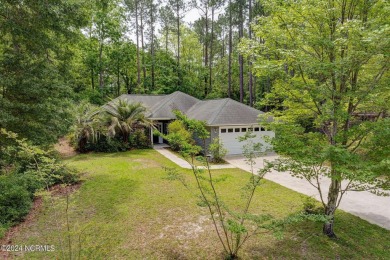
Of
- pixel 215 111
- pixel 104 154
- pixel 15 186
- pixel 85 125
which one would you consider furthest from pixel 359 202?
pixel 85 125

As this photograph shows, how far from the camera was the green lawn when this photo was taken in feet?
17.2

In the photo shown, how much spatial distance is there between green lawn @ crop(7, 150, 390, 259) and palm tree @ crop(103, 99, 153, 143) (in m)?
7.53

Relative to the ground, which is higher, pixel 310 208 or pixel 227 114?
pixel 227 114

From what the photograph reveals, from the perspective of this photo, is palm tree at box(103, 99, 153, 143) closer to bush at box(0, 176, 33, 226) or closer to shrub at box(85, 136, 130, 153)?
shrub at box(85, 136, 130, 153)

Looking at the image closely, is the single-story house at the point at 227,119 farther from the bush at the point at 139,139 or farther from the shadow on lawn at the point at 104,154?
the shadow on lawn at the point at 104,154

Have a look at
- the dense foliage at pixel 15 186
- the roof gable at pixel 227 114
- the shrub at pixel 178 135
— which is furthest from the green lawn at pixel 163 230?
the roof gable at pixel 227 114

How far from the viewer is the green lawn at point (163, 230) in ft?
17.2

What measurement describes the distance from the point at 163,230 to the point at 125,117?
12182 millimetres

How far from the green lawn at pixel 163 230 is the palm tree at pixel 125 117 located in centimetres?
753

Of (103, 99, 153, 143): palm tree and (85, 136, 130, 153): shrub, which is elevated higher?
(103, 99, 153, 143): palm tree

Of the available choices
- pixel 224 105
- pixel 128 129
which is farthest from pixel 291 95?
pixel 128 129

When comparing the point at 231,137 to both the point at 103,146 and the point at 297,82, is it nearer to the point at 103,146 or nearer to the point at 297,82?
the point at 103,146

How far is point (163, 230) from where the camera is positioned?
6227 mm

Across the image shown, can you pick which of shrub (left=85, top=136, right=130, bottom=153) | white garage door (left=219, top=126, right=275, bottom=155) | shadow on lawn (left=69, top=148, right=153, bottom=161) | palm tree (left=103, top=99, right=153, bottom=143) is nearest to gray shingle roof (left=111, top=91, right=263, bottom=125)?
white garage door (left=219, top=126, right=275, bottom=155)
